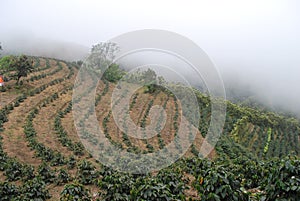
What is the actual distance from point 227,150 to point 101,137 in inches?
525

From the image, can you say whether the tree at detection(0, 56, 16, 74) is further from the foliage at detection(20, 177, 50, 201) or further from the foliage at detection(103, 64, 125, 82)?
the foliage at detection(20, 177, 50, 201)

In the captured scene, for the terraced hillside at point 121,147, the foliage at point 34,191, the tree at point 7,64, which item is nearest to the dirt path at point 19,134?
the terraced hillside at point 121,147

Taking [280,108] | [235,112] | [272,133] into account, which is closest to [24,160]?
[235,112]

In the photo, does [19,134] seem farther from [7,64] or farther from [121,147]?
[7,64]

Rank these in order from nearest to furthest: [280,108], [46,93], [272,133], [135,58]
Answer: [135,58]
[46,93]
[272,133]
[280,108]

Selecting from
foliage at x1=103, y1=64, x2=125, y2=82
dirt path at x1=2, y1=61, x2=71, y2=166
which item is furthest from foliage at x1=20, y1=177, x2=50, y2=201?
foliage at x1=103, y1=64, x2=125, y2=82

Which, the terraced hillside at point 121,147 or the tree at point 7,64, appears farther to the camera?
the tree at point 7,64

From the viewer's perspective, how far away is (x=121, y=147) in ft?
65.8

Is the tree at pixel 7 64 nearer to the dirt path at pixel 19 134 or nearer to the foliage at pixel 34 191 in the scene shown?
the dirt path at pixel 19 134

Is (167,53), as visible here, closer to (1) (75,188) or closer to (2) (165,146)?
(1) (75,188)

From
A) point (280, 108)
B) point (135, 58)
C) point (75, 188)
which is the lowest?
point (280, 108)

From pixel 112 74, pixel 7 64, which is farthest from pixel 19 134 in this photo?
pixel 112 74

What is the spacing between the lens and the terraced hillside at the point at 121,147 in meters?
7.10

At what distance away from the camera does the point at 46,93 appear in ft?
105
